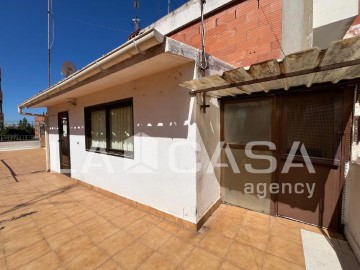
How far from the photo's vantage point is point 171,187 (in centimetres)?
359

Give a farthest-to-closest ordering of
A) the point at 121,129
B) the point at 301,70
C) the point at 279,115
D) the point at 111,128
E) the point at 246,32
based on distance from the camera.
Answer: the point at 111,128 → the point at 121,129 → the point at 246,32 → the point at 279,115 → the point at 301,70

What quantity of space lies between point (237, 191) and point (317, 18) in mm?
4475

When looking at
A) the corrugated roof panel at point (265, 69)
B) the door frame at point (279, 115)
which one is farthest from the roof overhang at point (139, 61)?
the corrugated roof panel at point (265, 69)

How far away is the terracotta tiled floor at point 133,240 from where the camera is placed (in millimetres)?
2564

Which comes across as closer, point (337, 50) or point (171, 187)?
Answer: point (337, 50)

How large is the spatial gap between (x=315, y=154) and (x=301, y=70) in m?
1.84

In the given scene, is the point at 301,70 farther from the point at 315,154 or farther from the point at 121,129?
the point at 121,129

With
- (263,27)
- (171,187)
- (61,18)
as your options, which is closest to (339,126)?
(263,27)

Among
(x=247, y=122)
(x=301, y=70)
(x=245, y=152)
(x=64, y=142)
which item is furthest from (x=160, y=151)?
(x=64, y=142)

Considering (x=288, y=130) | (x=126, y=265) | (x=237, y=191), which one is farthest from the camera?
(x=237, y=191)

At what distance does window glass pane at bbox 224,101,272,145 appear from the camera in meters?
3.73

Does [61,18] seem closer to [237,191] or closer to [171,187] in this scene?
[171,187]

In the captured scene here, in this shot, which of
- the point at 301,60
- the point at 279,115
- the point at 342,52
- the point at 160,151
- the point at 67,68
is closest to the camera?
the point at 342,52

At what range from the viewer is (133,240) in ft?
10.1
